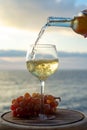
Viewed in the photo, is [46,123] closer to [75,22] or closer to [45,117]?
[45,117]

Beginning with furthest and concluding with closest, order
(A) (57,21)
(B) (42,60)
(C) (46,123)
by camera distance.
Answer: (A) (57,21) → (B) (42,60) → (C) (46,123)

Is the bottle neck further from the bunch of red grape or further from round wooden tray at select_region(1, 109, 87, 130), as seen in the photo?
round wooden tray at select_region(1, 109, 87, 130)

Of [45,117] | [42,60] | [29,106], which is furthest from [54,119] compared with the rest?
[42,60]

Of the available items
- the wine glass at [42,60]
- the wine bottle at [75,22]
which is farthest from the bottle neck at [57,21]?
the wine glass at [42,60]

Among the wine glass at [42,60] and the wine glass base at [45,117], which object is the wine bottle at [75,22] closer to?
the wine glass at [42,60]

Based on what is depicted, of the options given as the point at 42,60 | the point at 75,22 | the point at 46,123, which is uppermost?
the point at 75,22

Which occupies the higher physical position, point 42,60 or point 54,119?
point 42,60

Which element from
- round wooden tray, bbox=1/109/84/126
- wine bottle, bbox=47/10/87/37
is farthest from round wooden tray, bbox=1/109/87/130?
wine bottle, bbox=47/10/87/37
